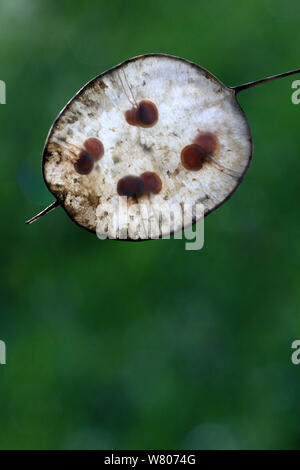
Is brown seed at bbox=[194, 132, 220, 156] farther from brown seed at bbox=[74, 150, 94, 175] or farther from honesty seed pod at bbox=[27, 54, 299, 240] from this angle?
brown seed at bbox=[74, 150, 94, 175]

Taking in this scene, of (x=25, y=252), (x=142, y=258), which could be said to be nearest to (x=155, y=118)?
(x=142, y=258)

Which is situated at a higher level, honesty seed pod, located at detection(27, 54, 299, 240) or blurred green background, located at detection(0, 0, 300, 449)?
blurred green background, located at detection(0, 0, 300, 449)

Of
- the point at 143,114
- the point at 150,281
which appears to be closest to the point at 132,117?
the point at 143,114

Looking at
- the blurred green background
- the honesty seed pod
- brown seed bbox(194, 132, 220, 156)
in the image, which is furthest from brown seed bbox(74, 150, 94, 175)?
the blurred green background

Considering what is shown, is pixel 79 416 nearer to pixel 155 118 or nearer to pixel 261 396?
pixel 261 396

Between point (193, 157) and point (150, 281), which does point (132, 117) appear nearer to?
point (193, 157)

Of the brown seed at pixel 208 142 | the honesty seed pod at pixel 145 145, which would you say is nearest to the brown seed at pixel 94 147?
the honesty seed pod at pixel 145 145

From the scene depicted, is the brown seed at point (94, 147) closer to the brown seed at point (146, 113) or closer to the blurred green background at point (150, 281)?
the brown seed at point (146, 113)
